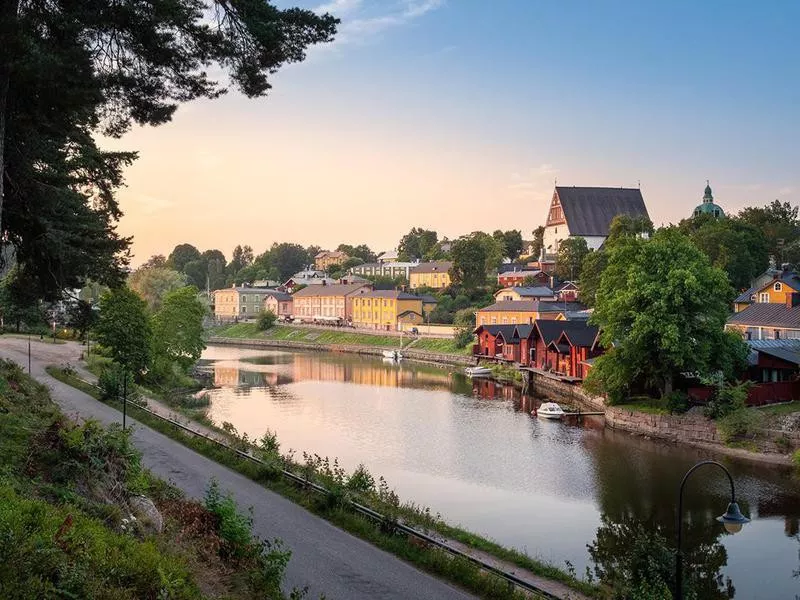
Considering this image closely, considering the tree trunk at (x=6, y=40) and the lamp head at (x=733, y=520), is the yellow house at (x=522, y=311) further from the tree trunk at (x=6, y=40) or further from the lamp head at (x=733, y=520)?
the tree trunk at (x=6, y=40)

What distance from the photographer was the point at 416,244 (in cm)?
13525

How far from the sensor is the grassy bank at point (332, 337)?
7031 cm

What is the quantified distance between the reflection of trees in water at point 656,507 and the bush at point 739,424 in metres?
1.66

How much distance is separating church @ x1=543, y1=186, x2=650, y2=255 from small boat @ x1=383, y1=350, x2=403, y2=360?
107 ft

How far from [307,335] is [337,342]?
662 cm

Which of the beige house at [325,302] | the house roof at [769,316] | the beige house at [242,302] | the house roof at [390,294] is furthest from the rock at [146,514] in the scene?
the beige house at [242,302]

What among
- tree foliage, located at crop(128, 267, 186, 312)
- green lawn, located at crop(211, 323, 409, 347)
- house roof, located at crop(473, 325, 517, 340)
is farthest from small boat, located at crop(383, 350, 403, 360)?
tree foliage, located at crop(128, 267, 186, 312)

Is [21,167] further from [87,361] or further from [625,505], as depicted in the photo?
[87,361]

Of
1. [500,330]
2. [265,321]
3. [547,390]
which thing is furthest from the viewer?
[265,321]

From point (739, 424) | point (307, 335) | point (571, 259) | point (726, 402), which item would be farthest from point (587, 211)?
point (739, 424)

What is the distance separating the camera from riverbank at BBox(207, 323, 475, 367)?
6625 cm

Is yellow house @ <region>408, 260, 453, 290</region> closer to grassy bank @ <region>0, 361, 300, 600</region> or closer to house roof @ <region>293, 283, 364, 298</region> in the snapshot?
house roof @ <region>293, 283, 364, 298</region>

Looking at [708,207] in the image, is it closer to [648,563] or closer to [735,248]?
[735,248]

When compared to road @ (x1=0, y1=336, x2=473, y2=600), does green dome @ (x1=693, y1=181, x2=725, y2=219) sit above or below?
above
